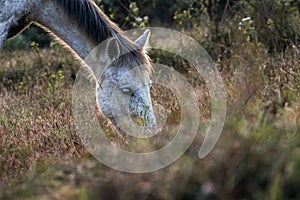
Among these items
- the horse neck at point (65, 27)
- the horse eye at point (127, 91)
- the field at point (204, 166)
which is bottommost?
the horse eye at point (127, 91)

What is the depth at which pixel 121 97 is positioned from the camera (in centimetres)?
441

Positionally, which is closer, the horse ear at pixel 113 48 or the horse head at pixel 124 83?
the horse head at pixel 124 83

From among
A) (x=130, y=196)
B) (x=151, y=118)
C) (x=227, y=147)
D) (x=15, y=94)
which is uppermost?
(x=227, y=147)

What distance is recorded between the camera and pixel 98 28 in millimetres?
4555

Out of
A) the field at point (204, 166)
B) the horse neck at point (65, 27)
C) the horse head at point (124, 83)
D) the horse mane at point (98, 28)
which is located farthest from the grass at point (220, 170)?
the horse neck at point (65, 27)

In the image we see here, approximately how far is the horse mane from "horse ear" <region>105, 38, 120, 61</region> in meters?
0.03

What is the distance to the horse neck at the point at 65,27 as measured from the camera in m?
4.65

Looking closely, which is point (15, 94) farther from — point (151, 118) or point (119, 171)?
point (119, 171)

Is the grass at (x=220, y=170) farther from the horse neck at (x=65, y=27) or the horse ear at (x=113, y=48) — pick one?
the horse neck at (x=65, y=27)

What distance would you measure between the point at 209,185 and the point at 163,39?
7.16m

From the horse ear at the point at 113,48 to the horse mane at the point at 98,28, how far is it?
3 cm

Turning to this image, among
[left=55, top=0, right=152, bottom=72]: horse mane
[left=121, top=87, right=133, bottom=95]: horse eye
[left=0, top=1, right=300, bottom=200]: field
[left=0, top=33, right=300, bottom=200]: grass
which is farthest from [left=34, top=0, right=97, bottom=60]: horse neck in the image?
[left=0, top=33, right=300, bottom=200]: grass

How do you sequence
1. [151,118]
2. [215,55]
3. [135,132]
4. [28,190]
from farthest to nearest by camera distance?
1. [215,55]
2. [151,118]
3. [135,132]
4. [28,190]

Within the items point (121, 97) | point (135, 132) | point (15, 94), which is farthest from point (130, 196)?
point (15, 94)
